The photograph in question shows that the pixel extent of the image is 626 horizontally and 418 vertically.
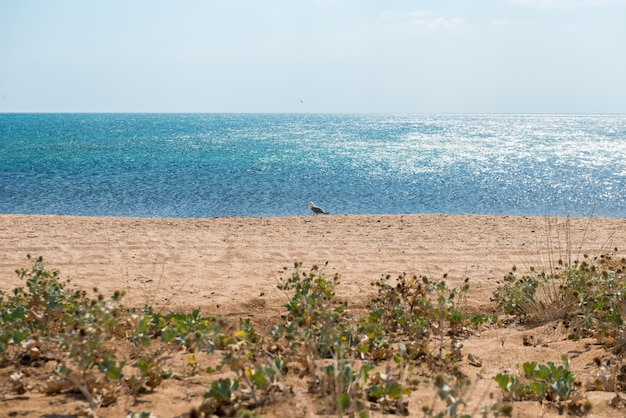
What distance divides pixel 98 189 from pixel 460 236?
Result: 62.2 feet

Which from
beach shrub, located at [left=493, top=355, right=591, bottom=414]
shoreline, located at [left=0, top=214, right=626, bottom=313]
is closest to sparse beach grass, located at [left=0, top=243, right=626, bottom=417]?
beach shrub, located at [left=493, top=355, right=591, bottom=414]

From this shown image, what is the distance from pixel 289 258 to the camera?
1016cm

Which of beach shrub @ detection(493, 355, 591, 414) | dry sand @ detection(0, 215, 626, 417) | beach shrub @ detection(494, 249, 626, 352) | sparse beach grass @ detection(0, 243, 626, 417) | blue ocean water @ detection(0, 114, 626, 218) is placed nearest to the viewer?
sparse beach grass @ detection(0, 243, 626, 417)

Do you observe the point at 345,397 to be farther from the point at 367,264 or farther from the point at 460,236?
the point at 460,236

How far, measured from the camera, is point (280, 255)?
34.2 feet

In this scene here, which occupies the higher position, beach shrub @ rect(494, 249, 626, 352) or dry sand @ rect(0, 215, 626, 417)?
beach shrub @ rect(494, 249, 626, 352)

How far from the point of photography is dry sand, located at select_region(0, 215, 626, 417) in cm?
549

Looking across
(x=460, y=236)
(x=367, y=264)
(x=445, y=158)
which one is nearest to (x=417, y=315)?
(x=367, y=264)

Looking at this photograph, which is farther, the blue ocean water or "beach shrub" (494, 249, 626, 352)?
the blue ocean water

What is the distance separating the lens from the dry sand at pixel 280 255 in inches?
216

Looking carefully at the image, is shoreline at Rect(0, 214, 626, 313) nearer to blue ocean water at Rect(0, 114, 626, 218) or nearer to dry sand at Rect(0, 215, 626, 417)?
dry sand at Rect(0, 215, 626, 417)

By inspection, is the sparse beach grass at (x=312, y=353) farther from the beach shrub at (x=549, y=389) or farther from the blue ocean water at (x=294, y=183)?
the blue ocean water at (x=294, y=183)

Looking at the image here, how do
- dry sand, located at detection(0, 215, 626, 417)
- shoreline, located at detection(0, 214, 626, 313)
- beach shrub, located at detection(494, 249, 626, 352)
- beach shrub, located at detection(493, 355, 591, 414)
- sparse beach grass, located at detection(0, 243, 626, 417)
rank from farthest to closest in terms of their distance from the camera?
1. shoreline, located at detection(0, 214, 626, 313)
2. dry sand, located at detection(0, 215, 626, 417)
3. beach shrub, located at detection(494, 249, 626, 352)
4. beach shrub, located at detection(493, 355, 591, 414)
5. sparse beach grass, located at detection(0, 243, 626, 417)

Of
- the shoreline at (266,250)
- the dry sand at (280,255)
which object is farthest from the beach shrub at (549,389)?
the shoreline at (266,250)
